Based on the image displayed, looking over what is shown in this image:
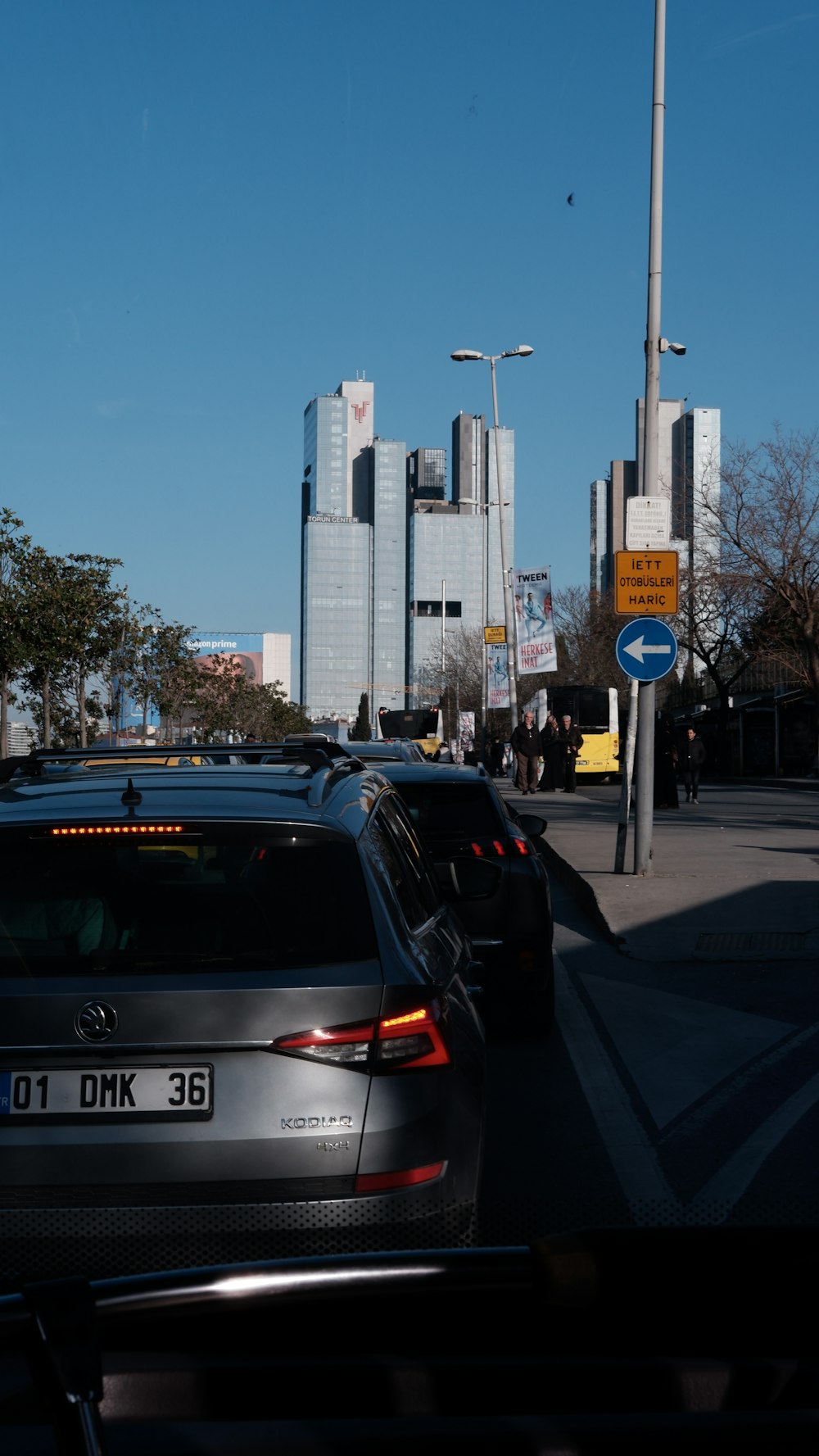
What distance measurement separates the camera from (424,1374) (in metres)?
1.80

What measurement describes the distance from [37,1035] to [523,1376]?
160cm

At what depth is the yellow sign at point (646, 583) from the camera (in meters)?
15.5

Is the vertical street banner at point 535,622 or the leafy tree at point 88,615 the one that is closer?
the vertical street banner at point 535,622

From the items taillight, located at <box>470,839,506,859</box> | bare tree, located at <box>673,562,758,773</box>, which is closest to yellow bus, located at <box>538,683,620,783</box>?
bare tree, located at <box>673,562,758,773</box>

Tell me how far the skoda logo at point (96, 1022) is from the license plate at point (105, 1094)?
7 centimetres

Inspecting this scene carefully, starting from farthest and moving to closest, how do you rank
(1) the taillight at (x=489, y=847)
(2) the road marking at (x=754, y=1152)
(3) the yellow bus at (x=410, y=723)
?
1. (3) the yellow bus at (x=410, y=723)
2. (1) the taillight at (x=489, y=847)
3. (2) the road marking at (x=754, y=1152)

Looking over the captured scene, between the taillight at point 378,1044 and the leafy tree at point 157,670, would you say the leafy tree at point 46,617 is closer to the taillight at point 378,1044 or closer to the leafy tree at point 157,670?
the leafy tree at point 157,670

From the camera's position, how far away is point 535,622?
35125 mm

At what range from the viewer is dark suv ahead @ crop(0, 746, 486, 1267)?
10.1 feet

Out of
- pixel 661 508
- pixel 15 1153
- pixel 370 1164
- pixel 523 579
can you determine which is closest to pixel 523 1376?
pixel 370 1164

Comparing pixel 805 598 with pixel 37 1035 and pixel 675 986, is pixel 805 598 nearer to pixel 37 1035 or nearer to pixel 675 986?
pixel 675 986

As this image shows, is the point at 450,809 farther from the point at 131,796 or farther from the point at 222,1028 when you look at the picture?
the point at 222,1028

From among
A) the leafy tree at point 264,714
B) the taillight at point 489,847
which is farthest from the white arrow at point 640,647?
the leafy tree at point 264,714

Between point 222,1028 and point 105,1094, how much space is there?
0.89 feet
